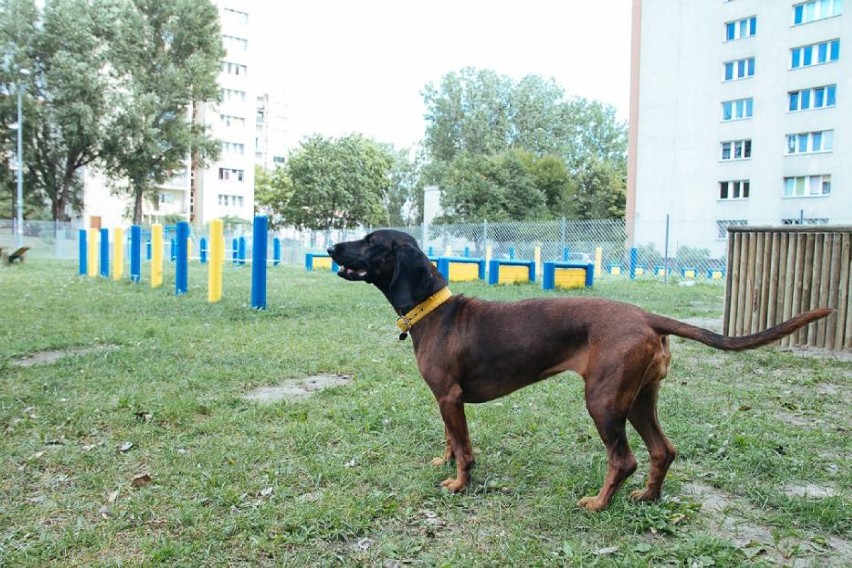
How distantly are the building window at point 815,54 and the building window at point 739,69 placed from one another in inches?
103

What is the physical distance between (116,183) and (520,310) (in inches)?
1875

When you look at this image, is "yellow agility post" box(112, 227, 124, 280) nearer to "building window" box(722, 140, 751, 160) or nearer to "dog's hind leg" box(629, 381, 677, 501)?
"dog's hind leg" box(629, 381, 677, 501)

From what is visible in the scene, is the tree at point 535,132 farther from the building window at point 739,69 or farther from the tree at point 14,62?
the tree at point 14,62

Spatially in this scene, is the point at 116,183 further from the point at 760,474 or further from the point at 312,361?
the point at 760,474

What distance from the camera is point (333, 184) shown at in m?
55.1

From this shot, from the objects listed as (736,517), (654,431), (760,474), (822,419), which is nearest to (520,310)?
(654,431)

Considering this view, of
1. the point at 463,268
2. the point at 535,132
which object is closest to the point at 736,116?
the point at 535,132

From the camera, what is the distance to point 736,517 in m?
3.15

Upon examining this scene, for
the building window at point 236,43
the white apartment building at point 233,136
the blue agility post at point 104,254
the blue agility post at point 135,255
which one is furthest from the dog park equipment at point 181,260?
the building window at point 236,43

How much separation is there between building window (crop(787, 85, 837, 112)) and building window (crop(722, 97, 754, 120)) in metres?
2.29

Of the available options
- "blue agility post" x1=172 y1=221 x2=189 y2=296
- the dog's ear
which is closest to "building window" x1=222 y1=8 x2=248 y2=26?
"blue agility post" x1=172 y1=221 x2=189 y2=296

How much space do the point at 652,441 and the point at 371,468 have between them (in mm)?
1599

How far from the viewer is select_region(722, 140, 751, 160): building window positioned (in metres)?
38.0

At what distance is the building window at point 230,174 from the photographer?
6283cm
